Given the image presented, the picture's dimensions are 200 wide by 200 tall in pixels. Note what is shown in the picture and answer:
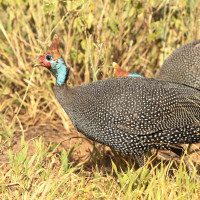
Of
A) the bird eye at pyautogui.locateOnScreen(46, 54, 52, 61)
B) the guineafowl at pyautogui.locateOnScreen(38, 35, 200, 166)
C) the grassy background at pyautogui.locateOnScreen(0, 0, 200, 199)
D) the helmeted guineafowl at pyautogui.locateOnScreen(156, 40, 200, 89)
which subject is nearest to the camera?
the guineafowl at pyautogui.locateOnScreen(38, 35, 200, 166)

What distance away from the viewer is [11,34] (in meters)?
4.24

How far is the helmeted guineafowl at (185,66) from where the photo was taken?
157 inches

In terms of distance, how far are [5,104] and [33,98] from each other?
31cm

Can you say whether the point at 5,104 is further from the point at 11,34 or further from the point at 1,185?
the point at 1,185

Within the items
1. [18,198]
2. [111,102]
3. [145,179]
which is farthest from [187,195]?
[18,198]

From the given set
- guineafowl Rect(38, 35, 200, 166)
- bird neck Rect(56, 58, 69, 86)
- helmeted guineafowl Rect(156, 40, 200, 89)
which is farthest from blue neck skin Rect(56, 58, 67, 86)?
helmeted guineafowl Rect(156, 40, 200, 89)

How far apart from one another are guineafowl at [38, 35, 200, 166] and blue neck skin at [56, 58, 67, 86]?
188 mm

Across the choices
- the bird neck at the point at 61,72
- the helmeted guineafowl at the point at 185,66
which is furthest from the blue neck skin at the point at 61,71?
the helmeted guineafowl at the point at 185,66

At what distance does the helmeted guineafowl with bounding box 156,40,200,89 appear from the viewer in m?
3.98

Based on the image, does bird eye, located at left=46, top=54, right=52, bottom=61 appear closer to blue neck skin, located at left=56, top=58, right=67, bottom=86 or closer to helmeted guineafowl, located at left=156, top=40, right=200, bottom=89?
blue neck skin, located at left=56, top=58, right=67, bottom=86

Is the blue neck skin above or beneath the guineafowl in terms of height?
above

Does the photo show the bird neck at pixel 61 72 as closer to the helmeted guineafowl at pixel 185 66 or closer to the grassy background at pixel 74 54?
the grassy background at pixel 74 54

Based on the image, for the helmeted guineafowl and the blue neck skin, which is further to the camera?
the helmeted guineafowl

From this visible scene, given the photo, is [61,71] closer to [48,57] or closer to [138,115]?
A: [48,57]
